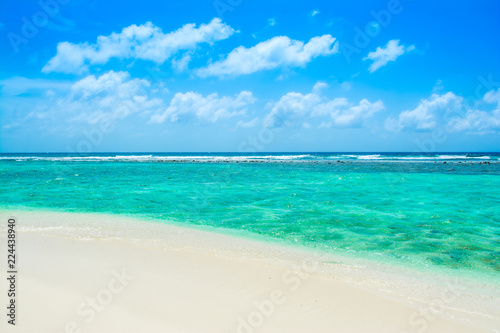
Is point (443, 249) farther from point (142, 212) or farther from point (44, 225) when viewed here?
point (44, 225)

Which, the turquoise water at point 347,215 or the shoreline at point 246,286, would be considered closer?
the shoreline at point 246,286

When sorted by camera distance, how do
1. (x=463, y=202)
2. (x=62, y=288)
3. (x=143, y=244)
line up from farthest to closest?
1. (x=463, y=202)
2. (x=143, y=244)
3. (x=62, y=288)

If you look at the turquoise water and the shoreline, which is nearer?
the shoreline

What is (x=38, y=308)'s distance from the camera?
3.93 m

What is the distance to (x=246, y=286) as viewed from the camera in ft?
16.5

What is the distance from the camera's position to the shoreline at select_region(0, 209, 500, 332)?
13.1 feet

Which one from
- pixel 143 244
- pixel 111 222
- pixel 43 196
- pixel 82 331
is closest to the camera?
pixel 82 331

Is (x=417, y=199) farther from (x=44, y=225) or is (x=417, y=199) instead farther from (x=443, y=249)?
(x=44, y=225)

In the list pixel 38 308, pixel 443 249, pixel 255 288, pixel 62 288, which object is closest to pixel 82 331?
pixel 38 308

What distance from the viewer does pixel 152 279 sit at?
5.11 meters

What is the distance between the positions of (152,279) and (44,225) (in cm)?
619

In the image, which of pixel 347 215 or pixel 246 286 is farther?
pixel 347 215

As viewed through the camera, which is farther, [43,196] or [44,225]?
[43,196]

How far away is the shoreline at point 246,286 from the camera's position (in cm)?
399
